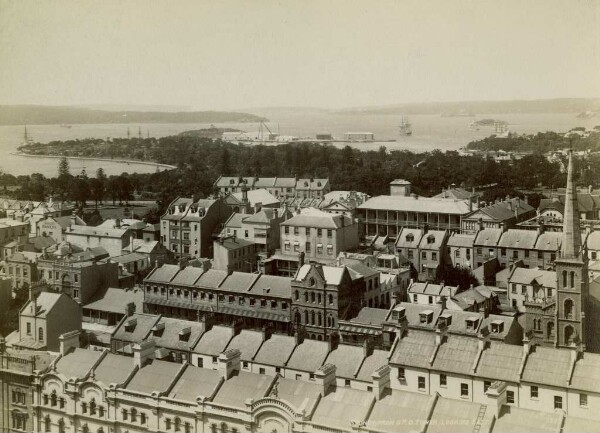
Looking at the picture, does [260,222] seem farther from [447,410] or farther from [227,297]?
[447,410]

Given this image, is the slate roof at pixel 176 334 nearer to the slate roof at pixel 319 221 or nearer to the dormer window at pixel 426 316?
the dormer window at pixel 426 316

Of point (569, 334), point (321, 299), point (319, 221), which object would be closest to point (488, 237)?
point (319, 221)

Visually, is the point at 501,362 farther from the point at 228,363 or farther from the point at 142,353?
the point at 142,353

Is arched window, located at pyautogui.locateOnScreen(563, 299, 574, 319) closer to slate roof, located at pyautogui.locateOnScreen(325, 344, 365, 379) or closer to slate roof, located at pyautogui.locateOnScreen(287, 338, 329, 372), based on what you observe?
slate roof, located at pyautogui.locateOnScreen(325, 344, 365, 379)

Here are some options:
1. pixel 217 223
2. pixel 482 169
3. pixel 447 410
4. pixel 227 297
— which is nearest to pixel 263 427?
pixel 447 410

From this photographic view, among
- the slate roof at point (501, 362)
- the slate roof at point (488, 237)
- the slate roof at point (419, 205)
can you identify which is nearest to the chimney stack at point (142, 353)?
the slate roof at point (501, 362)

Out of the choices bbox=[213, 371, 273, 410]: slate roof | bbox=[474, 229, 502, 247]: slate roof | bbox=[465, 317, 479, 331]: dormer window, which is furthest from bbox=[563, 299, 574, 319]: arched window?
bbox=[474, 229, 502, 247]: slate roof
